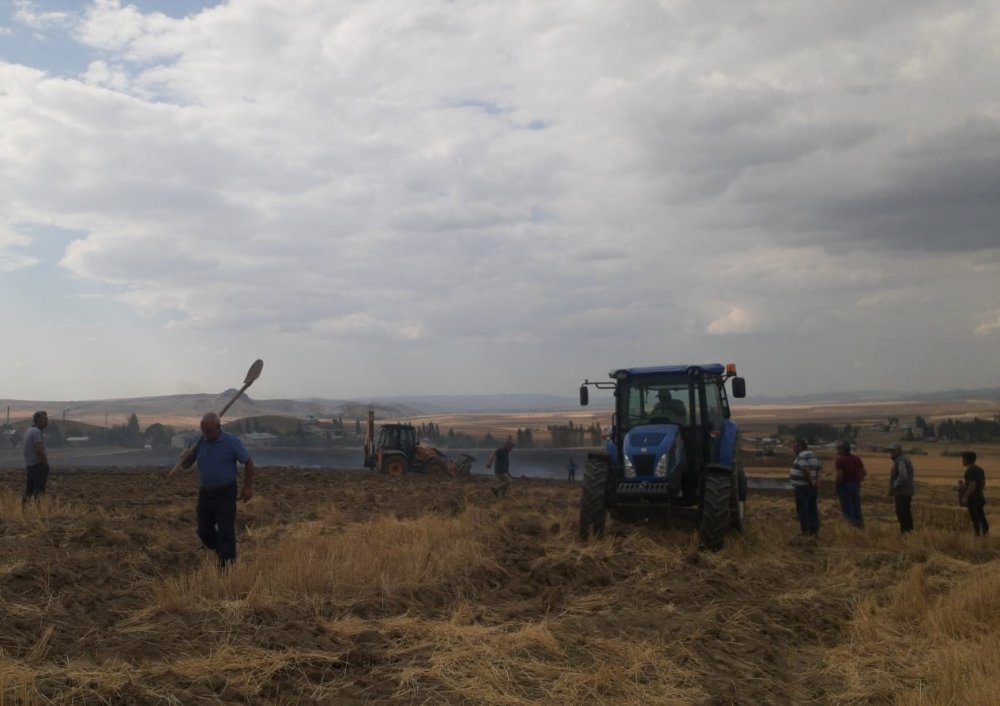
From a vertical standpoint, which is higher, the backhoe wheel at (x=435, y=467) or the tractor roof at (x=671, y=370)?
the tractor roof at (x=671, y=370)

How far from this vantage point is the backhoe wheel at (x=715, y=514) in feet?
35.1

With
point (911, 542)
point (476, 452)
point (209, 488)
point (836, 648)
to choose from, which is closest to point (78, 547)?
point (209, 488)

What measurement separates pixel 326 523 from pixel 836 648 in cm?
837

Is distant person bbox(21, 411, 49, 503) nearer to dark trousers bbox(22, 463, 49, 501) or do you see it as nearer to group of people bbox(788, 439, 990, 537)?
dark trousers bbox(22, 463, 49, 501)

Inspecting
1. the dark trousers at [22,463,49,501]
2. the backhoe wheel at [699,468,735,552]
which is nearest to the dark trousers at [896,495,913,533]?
the backhoe wheel at [699,468,735,552]

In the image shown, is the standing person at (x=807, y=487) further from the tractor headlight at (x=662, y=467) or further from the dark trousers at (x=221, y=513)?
the dark trousers at (x=221, y=513)

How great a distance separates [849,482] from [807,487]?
1.14 meters

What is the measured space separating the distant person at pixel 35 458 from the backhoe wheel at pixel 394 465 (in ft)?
45.9

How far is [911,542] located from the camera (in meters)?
11.6

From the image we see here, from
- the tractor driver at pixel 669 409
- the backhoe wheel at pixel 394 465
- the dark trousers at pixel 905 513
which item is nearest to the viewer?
the tractor driver at pixel 669 409

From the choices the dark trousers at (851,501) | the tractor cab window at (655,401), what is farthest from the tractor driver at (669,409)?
the dark trousers at (851,501)

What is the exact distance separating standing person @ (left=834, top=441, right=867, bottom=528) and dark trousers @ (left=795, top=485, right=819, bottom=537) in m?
0.78

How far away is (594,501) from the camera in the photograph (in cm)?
1113

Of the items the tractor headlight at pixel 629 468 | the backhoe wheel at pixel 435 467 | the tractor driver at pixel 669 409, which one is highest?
the tractor driver at pixel 669 409
